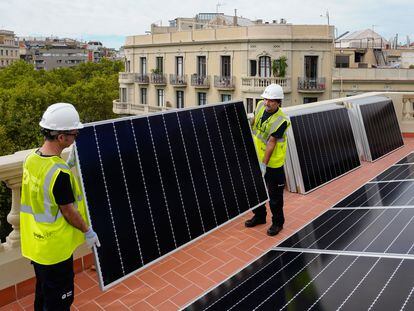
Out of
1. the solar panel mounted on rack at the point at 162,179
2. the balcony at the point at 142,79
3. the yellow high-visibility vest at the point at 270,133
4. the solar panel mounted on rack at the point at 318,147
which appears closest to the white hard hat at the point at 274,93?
the yellow high-visibility vest at the point at 270,133

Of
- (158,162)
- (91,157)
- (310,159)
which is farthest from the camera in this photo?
(310,159)

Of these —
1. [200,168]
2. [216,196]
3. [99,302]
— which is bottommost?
[99,302]

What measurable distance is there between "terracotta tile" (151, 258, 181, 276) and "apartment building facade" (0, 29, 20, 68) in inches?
5846

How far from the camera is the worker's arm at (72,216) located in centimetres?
309

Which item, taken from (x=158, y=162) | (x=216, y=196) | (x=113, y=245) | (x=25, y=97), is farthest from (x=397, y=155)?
(x=25, y=97)

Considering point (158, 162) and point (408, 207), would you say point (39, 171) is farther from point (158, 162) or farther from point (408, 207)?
point (408, 207)

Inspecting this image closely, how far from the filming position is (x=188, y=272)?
15.2 feet

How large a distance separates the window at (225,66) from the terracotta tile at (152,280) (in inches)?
1529

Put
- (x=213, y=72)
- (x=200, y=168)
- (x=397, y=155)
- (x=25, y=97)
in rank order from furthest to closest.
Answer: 1. (x=213, y=72)
2. (x=25, y=97)
3. (x=397, y=155)
4. (x=200, y=168)

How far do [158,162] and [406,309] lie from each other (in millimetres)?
2611

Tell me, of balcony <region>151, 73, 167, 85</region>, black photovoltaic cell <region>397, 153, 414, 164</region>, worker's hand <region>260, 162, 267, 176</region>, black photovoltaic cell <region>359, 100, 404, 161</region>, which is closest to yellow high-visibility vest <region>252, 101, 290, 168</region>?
worker's hand <region>260, 162, 267, 176</region>

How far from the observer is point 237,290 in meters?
3.86

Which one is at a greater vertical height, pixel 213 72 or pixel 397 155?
pixel 213 72

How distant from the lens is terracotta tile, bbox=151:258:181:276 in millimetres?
4648
